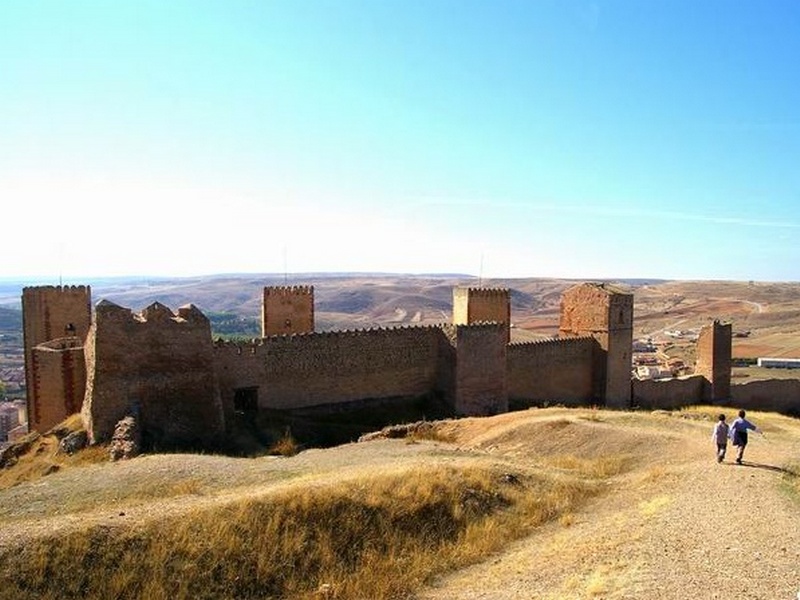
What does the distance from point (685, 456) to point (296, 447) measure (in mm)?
8641

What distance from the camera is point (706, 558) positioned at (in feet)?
26.0

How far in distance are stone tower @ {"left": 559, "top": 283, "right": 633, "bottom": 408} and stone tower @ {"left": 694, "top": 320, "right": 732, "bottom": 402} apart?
466 centimetres

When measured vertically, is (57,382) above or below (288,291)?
below

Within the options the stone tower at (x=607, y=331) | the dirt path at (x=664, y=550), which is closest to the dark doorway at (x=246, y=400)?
the dirt path at (x=664, y=550)

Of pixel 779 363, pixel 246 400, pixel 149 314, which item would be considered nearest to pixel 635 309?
pixel 779 363

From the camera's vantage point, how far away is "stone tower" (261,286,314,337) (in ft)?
72.7

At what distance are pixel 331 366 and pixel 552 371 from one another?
9.22 meters

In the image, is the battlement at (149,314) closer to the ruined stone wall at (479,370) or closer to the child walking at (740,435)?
the ruined stone wall at (479,370)

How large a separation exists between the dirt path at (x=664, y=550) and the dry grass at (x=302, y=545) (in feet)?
2.10

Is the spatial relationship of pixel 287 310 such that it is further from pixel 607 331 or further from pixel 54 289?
pixel 607 331

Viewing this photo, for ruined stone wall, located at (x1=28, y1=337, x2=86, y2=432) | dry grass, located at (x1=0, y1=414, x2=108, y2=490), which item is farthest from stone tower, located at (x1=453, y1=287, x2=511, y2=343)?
dry grass, located at (x1=0, y1=414, x2=108, y2=490)

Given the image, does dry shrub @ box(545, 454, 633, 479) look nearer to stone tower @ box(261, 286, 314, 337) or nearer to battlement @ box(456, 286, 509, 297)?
stone tower @ box(261, 286, 314, 337)

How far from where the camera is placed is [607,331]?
25906 mm

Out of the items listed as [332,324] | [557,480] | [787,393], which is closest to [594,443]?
[557,480]
